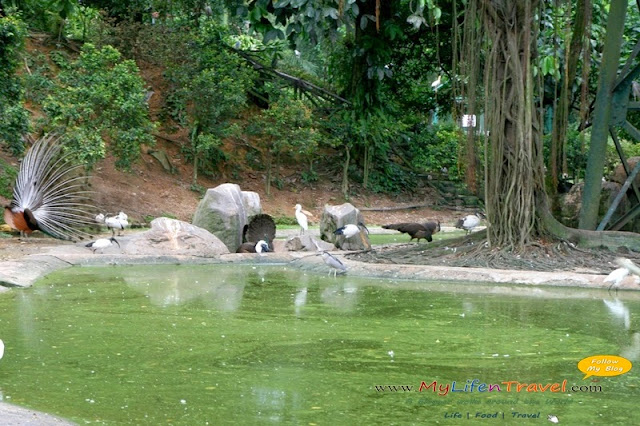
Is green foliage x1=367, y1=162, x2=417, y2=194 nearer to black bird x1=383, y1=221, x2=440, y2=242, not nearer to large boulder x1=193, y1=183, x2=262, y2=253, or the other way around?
black bird x1=383, y1=221, x2=440, y2=242

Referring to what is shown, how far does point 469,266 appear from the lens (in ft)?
31.9

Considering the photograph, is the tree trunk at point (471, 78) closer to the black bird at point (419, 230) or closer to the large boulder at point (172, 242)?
the black bird at point (419, 230)

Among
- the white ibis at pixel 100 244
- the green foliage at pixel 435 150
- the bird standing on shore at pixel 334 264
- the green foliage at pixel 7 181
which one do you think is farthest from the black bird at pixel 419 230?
the green foliage at pixel 435 150

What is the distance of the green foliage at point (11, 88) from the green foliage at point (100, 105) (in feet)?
2.85

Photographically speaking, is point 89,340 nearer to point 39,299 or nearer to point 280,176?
point 39,299

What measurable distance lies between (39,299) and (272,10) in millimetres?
5559

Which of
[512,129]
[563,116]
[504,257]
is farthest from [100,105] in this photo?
[504,257]

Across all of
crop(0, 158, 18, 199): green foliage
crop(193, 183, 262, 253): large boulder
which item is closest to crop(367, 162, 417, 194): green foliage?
crop(193, 183, 262, 253): large boulder

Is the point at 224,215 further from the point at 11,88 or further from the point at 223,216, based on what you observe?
the point at 11,88

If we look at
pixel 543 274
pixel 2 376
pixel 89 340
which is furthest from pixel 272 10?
pixel 2 376

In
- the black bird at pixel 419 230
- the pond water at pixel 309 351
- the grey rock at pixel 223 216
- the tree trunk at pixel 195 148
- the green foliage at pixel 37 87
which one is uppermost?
the green foliage at pixel 37 87

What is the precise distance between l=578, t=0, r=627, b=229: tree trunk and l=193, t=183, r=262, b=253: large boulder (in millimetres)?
4597

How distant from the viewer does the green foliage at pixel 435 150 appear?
20.7m

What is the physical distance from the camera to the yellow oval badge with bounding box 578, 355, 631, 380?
5.09m
